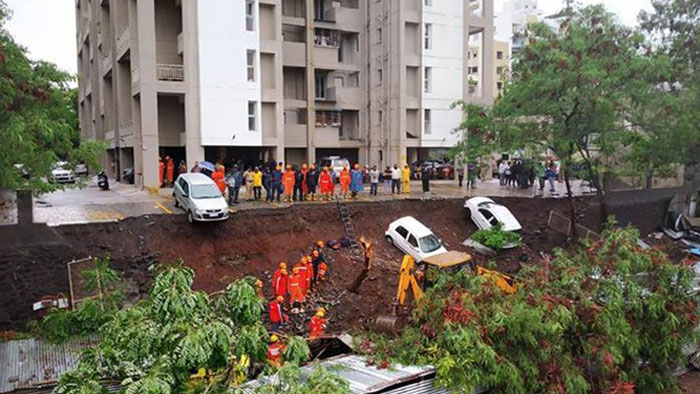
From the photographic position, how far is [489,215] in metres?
26.6

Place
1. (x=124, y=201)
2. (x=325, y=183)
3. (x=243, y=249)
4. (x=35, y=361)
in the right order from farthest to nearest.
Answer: (x=325, y=183), (x=124, y=201), (x=243, y=249), (x=35, y=361)

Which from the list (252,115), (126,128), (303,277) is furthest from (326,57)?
(303,277)

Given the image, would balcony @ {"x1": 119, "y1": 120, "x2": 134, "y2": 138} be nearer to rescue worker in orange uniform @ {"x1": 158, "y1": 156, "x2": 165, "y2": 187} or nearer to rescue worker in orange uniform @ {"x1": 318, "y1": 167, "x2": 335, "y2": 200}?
rescue worker in orange uniform @ {"x1": 158, "y1": 156, "x2": 165, "y2": 187}

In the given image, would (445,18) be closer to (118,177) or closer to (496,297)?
(118,177)

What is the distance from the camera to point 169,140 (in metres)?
34.9

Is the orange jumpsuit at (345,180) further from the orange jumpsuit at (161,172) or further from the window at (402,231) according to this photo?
the orange jumpsuit at (161,172)

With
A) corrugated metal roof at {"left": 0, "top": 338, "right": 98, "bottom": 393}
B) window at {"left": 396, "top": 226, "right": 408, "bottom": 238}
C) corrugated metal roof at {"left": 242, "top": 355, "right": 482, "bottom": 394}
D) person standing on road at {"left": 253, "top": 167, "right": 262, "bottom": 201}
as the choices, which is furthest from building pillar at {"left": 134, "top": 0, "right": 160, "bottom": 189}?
corrugated metal roof at {"left": 242, "top": 355, "right": 482, "bottom": 394}

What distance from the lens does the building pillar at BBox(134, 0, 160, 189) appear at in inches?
1190

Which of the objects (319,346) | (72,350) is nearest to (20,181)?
(72,350)

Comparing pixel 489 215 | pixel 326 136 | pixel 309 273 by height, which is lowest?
pixel 309 273

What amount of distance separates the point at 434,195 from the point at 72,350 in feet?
66.4

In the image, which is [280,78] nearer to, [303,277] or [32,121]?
[303,277]

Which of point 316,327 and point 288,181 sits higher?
point 288,181

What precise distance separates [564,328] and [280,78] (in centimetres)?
2506
